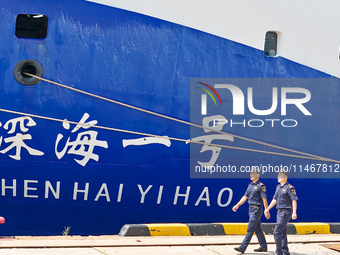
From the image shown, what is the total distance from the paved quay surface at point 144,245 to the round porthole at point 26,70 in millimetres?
2078

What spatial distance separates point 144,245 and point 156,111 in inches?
74.2

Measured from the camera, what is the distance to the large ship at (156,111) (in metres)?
8.89

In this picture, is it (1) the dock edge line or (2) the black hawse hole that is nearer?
(1) the dock edge line

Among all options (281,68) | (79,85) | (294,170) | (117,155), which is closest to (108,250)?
(117,155)

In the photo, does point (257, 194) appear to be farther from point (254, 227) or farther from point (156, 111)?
point (156, 111)

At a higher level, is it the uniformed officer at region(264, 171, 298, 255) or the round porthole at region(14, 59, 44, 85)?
the round porthole at region(14, 59, 44, 85)

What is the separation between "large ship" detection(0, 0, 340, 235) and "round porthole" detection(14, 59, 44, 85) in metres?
0.02

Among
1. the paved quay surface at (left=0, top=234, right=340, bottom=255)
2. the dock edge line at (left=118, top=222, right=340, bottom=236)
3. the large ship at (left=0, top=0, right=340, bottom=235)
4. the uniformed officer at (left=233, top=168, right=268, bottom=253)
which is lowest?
the paved quay surface at (left=0, top=234, right=340, bottom=255)

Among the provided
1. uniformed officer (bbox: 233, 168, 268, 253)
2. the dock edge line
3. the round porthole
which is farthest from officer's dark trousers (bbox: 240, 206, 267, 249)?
the round porthole

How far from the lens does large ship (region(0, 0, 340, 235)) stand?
8891 millimetres

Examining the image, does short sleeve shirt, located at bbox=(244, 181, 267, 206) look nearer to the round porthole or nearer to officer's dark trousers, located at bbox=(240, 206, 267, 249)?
officer's dark trousers, located at bbox=(240, 206, 267, 249)

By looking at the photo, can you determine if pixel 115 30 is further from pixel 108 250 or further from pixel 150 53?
pixel 108 250

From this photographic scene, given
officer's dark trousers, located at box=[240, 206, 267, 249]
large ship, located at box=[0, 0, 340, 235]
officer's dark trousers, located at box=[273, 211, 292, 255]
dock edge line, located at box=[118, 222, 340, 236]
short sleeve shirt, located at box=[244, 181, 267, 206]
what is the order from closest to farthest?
officer's dark trousers, located at box=[273, 211, 292, 255] < officer's dark trousers, located at box=[240, 206, 267, 249] < short sleeve shirt, located at box=[244, 181, 267, 206] < dock edge line, located at box=[118, 222, 340, 236] < large ship, located at box=[0, 0, 340, 235]

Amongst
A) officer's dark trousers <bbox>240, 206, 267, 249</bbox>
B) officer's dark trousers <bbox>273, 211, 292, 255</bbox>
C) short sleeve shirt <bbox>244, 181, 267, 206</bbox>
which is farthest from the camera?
short sleeve shirt <bbox>244, 181, 267, 206</bbox>
